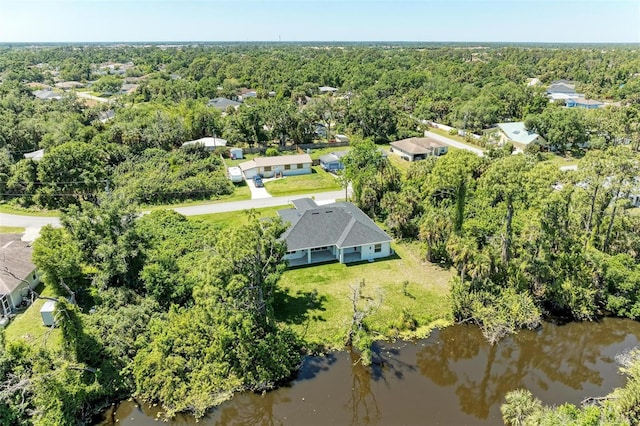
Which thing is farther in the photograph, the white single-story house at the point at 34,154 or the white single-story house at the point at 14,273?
the white single-story house at the point at 34,154

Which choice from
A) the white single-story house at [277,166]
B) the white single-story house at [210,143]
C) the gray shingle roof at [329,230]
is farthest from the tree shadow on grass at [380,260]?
the white single-story house at [210,143]

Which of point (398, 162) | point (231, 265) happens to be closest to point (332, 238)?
point (231, 265)

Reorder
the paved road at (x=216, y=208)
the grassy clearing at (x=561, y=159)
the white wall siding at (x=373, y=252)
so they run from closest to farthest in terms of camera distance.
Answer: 1. the white wall siding at (x=373, y=252)
2. the paved road at (x=216, y=208)
3. the grassy clearing at (x=561, y=159)

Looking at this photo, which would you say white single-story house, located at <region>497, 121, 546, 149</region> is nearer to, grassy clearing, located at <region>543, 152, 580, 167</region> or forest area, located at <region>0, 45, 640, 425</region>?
grassy clearing, located at <region>543, 152, 580, 167</region>

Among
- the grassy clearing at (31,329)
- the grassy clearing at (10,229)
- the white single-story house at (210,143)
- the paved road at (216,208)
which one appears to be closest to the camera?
the grassy clearing at (31,329)

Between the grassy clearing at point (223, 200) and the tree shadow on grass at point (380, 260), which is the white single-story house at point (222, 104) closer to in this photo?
the grassy clearing at point (223, 200)

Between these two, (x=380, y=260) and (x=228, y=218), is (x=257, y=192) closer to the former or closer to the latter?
(x=228, y=218)

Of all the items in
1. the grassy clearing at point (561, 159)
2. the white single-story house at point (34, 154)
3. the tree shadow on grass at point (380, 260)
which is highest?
the white single-story house at point (34, 154)
